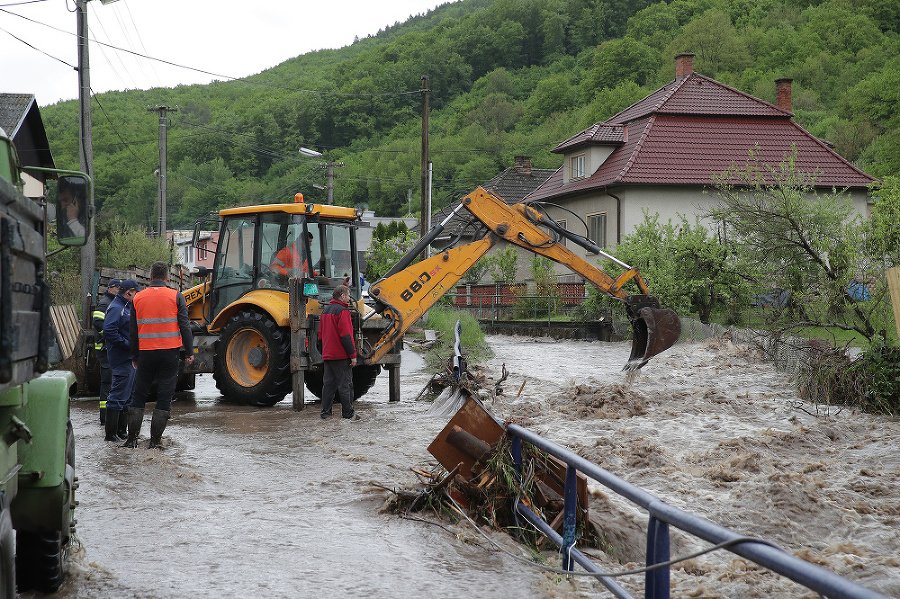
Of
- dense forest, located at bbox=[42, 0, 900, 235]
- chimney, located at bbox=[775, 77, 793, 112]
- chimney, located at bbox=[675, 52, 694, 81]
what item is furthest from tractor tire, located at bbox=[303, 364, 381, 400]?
chimney, located at bbox=[775, 77, 793, 112]

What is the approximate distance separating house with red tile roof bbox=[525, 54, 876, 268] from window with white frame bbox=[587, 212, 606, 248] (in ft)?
0.13

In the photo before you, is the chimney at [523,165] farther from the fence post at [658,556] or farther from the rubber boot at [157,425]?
the fence post at [658,556]

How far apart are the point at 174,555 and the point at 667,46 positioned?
228ft

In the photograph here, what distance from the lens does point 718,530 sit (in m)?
2.98

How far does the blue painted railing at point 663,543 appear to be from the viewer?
96.2 inches

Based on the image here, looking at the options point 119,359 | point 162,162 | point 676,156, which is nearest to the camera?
point 119,359

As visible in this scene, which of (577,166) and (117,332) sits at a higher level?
(577,166)

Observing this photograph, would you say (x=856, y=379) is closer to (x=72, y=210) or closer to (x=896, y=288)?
(x=896, y=288)

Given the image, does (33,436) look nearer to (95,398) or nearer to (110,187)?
(95,398)

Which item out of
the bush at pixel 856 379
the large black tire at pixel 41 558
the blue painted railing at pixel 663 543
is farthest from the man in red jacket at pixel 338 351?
the large black tire at pixel 41 558

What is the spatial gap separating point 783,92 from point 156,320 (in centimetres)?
3691

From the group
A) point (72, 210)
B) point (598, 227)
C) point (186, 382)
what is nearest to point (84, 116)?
point (186, 382)

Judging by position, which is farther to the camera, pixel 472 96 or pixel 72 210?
pixel 472 96

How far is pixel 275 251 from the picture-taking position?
13.8 meters
